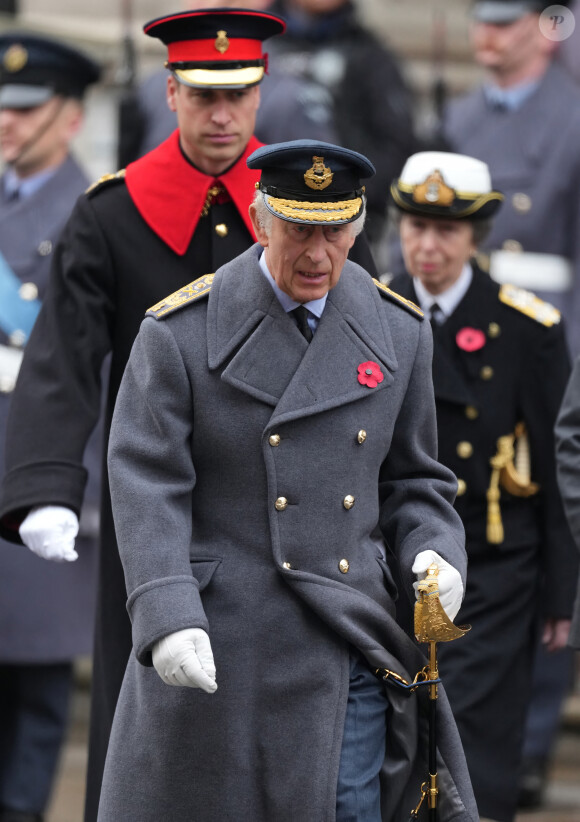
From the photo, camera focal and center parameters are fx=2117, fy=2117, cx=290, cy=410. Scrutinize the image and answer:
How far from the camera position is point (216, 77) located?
4996mm

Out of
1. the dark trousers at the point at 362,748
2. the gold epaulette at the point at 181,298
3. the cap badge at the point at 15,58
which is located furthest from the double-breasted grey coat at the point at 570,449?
the cap badge at the point at 15,58

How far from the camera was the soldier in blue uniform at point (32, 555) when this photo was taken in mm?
6551

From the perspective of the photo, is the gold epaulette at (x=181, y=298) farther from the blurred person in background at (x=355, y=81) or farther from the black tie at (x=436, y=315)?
the blurred person in background at (x=355, y=81)

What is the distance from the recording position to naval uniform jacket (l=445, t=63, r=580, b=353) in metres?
7.71

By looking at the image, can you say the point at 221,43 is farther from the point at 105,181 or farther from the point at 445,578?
the point at 445,578

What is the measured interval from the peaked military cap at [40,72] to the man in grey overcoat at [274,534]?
9.57ft

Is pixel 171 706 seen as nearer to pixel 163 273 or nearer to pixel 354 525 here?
pixel 354 525


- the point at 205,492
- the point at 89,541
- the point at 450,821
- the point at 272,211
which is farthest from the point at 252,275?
the point at 89,541

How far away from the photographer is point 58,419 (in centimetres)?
495

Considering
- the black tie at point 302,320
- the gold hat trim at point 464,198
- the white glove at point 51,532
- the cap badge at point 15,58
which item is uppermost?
the black tie at point 302,320

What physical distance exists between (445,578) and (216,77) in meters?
1.45

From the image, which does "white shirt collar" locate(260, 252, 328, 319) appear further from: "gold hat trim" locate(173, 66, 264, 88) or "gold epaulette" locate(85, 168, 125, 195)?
"gold epaulette" locate(85, 168, 125, 195)

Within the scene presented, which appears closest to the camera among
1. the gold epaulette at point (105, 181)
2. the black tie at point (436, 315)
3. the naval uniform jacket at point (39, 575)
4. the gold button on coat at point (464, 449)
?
the gold epaulette at point (105, 181)

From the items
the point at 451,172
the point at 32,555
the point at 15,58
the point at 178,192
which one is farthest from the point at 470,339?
the point at 15,58
